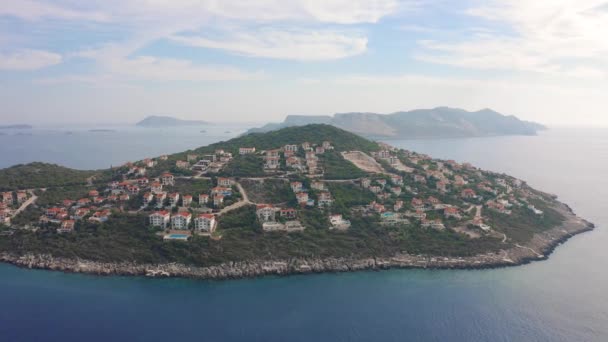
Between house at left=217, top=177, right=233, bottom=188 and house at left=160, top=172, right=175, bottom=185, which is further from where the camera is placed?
house at left=160, top=172, right=175, bottom=185

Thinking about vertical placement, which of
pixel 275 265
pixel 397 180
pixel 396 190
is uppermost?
pixel 397 180

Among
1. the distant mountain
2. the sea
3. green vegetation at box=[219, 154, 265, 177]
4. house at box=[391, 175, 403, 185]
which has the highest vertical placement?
the distant mountain

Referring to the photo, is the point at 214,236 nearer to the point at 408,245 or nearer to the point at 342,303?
the point at 342,303

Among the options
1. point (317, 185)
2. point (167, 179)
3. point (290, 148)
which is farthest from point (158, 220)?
point (290, 148)

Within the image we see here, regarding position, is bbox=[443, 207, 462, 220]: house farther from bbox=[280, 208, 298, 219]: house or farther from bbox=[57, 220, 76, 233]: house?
bbox=[57, 220, 76, 233]: house

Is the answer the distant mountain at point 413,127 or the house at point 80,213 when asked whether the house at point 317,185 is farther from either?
the distant mountain at point 413,127

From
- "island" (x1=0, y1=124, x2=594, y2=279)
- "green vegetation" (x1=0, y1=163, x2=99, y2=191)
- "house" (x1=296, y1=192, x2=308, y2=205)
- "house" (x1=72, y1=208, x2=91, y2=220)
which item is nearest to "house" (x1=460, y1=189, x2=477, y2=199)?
"island" (x1=0, y1=124, x2=594, y2=279)

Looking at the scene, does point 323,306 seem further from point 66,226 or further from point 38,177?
point 38,177
